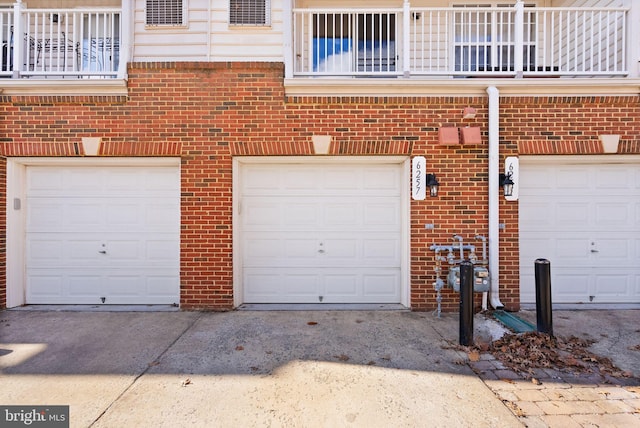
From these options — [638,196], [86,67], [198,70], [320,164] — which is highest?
[86,67]

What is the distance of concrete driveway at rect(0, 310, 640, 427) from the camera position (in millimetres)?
2781

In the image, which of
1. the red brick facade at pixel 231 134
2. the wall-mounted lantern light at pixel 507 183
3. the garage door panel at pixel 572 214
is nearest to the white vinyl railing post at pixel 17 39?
the red brick facade at pixel 231 134

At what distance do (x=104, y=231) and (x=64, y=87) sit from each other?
226cm

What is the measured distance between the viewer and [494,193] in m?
5.30

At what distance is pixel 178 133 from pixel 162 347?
313cm

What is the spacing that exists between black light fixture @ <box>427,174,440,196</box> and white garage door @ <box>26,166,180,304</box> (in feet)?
13.0

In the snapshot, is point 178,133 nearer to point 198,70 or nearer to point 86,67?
point 198,70

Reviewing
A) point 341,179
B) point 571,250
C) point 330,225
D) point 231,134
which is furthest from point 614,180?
point 231,134

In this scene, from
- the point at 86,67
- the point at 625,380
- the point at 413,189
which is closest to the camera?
the point at 625,380

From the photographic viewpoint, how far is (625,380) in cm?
329

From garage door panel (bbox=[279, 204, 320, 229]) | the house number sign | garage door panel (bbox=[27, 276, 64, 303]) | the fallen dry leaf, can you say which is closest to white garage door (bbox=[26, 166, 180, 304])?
garage door panel (bbox=[27, 276, 64, 303])

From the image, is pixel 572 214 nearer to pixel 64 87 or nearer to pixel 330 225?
pixel 330 225

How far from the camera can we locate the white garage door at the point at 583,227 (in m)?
5.55

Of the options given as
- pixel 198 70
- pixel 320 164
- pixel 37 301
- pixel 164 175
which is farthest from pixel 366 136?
pixel 37 301
